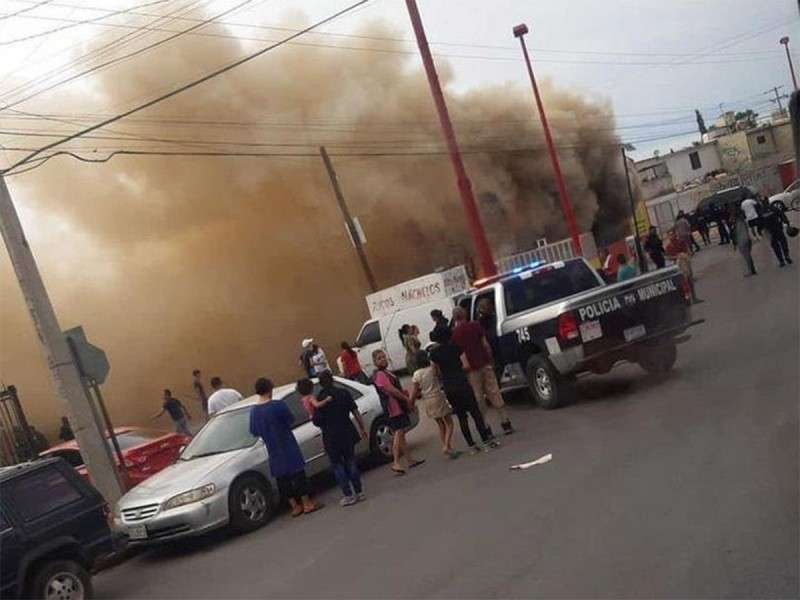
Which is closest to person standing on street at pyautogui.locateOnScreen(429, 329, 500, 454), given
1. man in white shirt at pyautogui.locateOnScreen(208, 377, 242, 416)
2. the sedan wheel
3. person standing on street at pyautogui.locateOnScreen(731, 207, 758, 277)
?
the sedan wheel

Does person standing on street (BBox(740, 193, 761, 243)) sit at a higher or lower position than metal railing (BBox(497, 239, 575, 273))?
higher

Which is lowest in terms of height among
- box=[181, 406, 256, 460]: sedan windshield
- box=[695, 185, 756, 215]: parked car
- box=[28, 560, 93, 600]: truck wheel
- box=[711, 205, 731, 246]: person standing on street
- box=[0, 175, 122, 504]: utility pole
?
box=[711, 205, 731, 246]: person standing on street

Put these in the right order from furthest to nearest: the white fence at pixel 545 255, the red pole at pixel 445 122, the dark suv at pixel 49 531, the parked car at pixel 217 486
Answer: the white fence at pixel 545 255
the red pole at pixel 445 122
the parked car at pixel 217 486
the dark suv at pixel 49 531

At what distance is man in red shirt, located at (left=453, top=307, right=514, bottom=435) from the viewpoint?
1009 centimetres

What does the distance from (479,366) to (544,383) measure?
42.5 inches

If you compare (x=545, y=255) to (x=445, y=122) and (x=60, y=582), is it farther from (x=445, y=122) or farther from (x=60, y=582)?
(x=60, y=582)

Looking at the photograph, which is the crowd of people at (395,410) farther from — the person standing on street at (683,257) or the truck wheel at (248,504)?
the person standing on street at (683,257)


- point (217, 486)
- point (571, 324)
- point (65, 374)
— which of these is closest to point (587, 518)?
point (217, 486)

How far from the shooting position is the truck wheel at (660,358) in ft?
36.0

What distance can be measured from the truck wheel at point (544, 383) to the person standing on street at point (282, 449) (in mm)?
3179

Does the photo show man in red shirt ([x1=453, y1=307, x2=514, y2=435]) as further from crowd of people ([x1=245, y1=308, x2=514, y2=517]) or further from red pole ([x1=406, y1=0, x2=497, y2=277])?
red pole ([x1=406, y1=0, x2=497, y2=277])

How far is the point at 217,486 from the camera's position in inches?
338

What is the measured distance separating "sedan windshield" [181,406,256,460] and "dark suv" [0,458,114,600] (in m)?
1.68

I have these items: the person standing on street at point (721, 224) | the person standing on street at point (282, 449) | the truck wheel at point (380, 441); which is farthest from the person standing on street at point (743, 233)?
the person standing on street at point (721, 224)
